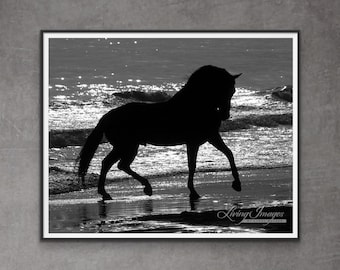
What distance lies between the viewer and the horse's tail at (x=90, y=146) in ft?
12.7

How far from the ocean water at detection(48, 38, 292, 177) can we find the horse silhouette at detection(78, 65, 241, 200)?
3 centimetres

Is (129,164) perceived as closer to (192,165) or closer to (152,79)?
(192,165)

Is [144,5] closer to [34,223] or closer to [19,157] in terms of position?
[19,157]

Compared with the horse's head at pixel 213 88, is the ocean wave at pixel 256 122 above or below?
below

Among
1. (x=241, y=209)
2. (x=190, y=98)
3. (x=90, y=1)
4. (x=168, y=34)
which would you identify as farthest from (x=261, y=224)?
(x=90, y=1)

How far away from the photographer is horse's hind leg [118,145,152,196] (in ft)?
12.6

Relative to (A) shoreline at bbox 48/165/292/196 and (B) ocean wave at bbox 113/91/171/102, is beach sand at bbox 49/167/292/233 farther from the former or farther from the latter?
(B) ocean wave at bbox 113/91/171/102

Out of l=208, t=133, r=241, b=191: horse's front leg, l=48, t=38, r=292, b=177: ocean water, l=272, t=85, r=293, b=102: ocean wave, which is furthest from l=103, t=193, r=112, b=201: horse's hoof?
l=272, t=85, r=293, b=102: ocean wave

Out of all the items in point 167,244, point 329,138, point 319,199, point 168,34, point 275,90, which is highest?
point 168,34

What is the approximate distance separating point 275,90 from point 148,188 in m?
0.81

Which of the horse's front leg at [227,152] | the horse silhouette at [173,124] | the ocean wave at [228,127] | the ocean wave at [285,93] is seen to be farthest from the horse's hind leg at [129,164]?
the ocean wave at [285,93]

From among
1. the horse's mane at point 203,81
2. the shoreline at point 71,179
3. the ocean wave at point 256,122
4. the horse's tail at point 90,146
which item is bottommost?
the shoreline at point 71,179

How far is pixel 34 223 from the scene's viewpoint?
386 cm

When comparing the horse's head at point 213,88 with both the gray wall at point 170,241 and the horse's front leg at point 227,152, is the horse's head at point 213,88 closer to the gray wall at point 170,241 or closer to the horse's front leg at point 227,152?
the horse's front leg at point 227,152
